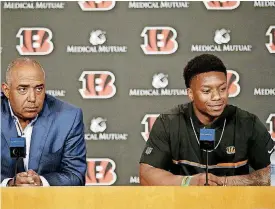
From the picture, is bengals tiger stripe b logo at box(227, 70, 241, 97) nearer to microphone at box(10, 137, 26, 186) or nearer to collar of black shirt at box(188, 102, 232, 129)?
collar of black shirt at box(188, 102, 232, 129)

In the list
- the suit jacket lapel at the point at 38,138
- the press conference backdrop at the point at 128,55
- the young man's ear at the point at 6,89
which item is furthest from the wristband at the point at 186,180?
the young man's ear at the point at 6,89

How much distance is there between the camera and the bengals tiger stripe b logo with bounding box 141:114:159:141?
4.86m

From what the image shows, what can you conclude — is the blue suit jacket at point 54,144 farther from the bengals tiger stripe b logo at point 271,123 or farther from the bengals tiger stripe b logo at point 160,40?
the bengals tiger stripe b logo at point 271,123

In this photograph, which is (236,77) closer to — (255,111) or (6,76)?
(255,111)

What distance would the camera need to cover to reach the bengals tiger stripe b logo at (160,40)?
4.90 meters

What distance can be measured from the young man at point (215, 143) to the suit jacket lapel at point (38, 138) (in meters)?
0.78

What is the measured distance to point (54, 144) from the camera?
479 centimetres

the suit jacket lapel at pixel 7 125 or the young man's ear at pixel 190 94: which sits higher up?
the young man's ear at pixel 190 94

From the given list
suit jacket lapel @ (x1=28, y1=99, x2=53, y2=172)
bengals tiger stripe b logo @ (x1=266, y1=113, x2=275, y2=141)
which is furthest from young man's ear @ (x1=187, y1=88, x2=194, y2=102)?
suit jacket lapel @ (x1=28, y1=99, x2=53, y2=172)

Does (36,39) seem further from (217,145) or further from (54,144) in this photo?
(217,145)

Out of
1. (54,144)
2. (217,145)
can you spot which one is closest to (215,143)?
(217,145)

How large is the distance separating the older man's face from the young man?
0.93 metres

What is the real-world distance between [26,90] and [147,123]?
964 mm

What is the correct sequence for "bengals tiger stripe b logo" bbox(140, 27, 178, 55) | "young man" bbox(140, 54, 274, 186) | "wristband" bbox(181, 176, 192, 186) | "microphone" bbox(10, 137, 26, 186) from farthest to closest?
"bengals tiger stripe b logo" bbox(140, 27, 178, 55), "young man" bbox(140, 54, 274, 186), "wristband" bbox(181, 176, 192, 186), "microphone" bbox(10, 137, 26, 186)
